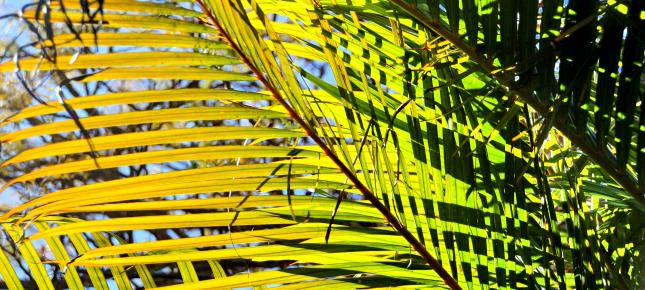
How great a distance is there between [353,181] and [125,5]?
0.32 m

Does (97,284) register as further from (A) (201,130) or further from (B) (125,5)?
(B) (125,5)

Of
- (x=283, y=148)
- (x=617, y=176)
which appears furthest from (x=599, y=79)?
(x=283, y=148)

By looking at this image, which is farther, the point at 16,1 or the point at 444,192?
the point at 444,192

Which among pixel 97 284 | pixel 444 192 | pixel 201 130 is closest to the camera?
pixel 201 130

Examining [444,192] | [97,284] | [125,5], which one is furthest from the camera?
[97,284]

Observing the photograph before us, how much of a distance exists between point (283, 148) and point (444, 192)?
19cm

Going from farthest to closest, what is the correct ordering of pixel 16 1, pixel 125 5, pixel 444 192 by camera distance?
pixel 444 192, pixel 125 5, pixel 16 1

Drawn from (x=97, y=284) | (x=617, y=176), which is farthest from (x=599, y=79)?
(x=97, y=284)

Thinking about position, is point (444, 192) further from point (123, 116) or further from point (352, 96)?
point (123, 116)

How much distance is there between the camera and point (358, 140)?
87 centimetres

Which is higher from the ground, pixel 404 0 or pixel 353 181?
pixel 404 0

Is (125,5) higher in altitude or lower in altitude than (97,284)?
higher

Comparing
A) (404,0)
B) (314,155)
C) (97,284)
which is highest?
(404,0)

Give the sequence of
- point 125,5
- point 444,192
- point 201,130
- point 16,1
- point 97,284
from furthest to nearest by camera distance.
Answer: point 97,284, point 444,192, point 201,130, point 125,5, point 16,1
